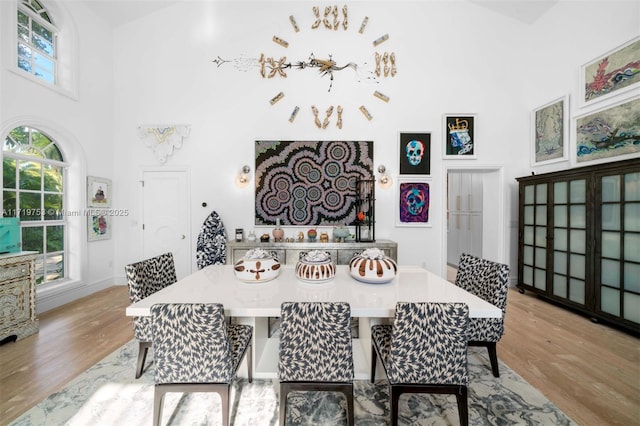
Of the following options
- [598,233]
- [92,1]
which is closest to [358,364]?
[598,233]

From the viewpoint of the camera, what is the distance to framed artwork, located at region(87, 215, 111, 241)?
378 cm

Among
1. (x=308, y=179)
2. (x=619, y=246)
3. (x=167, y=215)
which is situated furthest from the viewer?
(x=167, y=215)

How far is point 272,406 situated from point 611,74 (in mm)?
4918

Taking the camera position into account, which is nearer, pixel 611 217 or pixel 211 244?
pixel 611 217

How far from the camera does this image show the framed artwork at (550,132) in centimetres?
355

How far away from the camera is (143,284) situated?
1.90 metres

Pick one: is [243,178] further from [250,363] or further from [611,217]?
[611,217]

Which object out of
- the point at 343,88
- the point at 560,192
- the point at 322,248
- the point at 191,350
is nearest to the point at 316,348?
the point at 191,350

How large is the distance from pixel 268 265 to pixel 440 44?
175 inches

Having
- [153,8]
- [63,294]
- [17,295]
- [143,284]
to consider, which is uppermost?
[153,8]

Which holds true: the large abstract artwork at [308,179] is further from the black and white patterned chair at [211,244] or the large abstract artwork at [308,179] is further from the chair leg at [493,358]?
the chair leg at [493,358]

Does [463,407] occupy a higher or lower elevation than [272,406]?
higher

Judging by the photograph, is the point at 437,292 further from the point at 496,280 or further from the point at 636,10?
the point at 636,10

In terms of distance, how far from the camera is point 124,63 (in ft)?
13.6
